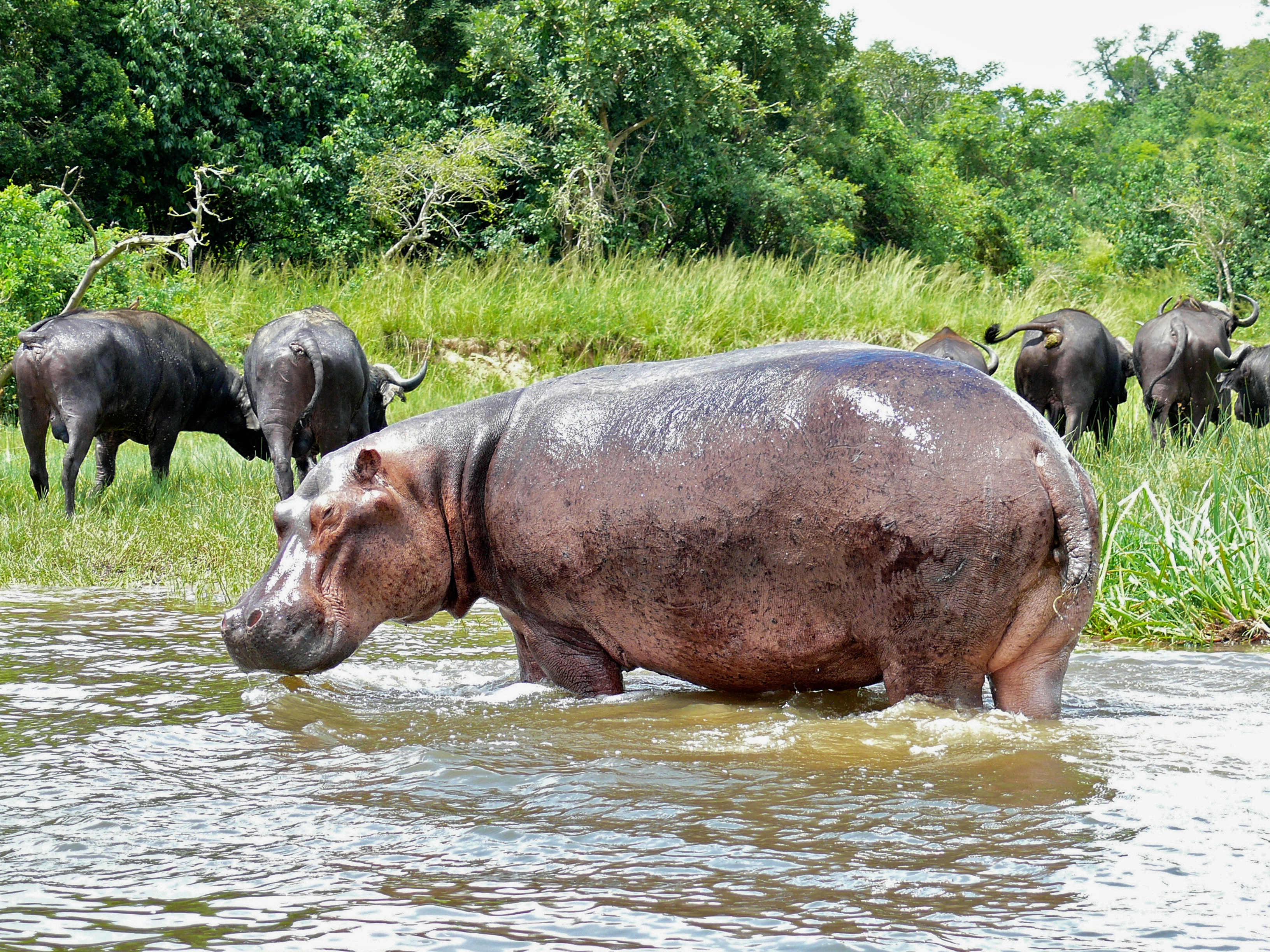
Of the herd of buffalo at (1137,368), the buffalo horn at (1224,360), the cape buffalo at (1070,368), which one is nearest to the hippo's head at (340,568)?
the herd of buffalo at (1137,368)

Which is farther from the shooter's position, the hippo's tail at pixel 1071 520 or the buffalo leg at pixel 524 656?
the buffalo leg at pixel 524 656

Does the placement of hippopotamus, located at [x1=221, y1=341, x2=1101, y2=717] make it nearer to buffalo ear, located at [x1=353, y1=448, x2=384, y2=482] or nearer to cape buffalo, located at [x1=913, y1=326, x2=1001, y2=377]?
buffalo ear, located at [x1=353, y1=448, x2=384, y2=482]

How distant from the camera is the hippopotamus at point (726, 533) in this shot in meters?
3.32

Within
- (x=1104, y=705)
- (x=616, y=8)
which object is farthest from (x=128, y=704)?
(x=616, y=8)

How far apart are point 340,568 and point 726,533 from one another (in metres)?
1.20

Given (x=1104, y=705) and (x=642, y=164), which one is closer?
(x=1104, y=705)

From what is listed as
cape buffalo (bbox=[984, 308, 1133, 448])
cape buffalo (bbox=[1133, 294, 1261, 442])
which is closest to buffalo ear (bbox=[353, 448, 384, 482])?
cape buffalo (bbox=[984, 308, 1133, 448])

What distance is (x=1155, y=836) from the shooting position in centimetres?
277

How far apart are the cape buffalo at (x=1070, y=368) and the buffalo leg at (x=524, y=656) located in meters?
7.09

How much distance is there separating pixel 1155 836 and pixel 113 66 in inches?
842

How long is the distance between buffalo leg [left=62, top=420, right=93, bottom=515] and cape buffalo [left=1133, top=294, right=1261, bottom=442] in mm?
8206

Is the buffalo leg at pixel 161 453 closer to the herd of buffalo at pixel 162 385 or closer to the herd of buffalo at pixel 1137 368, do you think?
the herd of buffalo at pixel 162 385

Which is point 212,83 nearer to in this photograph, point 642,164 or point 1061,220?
point 642,164

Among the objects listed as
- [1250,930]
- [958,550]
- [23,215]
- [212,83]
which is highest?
[212,83]
